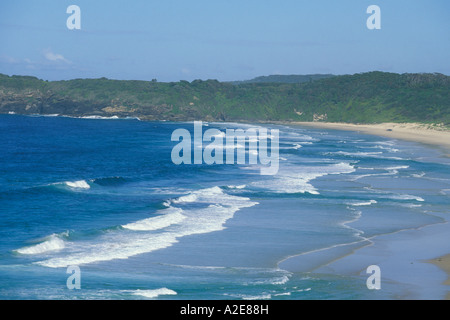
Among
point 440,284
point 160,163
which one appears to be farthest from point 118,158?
point 440,284

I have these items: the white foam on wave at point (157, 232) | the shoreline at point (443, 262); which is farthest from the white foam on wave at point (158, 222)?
the shoreline at point (443, 262)

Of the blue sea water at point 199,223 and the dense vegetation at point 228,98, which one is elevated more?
the dense vegetation at point 228,98

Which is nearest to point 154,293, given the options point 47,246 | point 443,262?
point 47,246

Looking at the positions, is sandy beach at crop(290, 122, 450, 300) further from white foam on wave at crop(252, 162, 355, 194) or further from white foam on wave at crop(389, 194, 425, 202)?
white foam on wave at crop(252, 162, 355, 194)

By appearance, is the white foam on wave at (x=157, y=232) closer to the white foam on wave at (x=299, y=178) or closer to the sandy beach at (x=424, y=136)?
the white foam on wave at (x=299, y=178)
